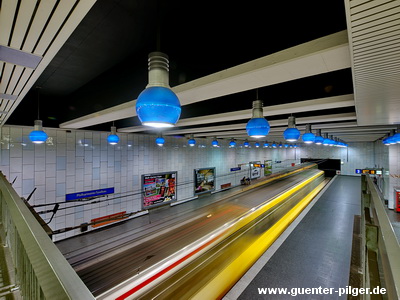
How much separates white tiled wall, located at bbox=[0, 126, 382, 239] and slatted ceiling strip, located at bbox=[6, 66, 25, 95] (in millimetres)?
2127

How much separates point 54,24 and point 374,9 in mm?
2219

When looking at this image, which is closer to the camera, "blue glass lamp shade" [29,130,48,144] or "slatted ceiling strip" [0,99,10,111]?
"slatted ceiling strip" [0,99,10,111]

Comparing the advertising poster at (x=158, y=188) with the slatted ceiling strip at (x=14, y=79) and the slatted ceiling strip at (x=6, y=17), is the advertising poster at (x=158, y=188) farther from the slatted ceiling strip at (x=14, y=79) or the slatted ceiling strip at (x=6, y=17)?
the slatted ceiling strip at (x=6, y=17)

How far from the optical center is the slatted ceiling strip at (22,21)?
1242 mm

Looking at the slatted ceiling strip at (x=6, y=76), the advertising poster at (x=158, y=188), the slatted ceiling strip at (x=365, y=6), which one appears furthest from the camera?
the advertising poster at (x=158, y=188)

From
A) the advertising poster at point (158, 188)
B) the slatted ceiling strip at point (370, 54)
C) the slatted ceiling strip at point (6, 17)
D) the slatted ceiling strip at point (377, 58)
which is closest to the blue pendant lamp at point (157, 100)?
the slatted ceiling strip at point (6, 17)

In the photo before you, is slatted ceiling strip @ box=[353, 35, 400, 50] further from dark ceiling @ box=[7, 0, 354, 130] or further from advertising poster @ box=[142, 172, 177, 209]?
advertising poster @ box=[142, 172, 177, 209]

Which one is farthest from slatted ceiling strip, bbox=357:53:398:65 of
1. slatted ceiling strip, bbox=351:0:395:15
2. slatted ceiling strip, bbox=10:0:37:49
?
slatted ceiling strip, bbox=10:0:37:49

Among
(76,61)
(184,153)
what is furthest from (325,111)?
(184,153)

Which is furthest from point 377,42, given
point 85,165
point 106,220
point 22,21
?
point 85,165

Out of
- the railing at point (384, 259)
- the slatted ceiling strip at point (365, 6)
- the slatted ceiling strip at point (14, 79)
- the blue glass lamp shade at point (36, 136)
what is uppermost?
the slatted ceiling strip at point (14, 79)

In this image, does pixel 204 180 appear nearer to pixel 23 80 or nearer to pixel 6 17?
pixel 23 80

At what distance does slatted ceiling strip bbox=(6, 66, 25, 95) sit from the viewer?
2.12 meters

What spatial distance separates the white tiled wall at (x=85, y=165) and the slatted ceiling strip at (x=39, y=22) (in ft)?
9.18
